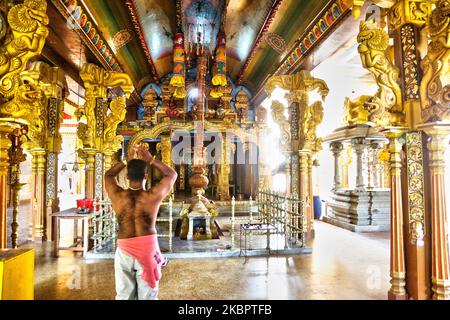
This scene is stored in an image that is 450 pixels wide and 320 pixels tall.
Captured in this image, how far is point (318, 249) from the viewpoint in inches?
253

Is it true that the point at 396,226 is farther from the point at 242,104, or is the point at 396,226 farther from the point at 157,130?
the point at 242,104

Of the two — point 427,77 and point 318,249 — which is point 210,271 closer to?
point 318,249

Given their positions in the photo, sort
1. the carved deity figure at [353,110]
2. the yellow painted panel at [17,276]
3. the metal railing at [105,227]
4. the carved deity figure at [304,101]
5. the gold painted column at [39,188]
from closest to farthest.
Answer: the yellow painted panel at [17,276] < the metal railing at [105,227] < the gold painted column at [39,188] < the carved deity figure at [304,101] < the carved deity figure at [353,110]

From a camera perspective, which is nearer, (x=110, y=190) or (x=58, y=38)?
(x=110, y=190)

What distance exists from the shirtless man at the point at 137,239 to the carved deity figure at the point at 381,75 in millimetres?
2800

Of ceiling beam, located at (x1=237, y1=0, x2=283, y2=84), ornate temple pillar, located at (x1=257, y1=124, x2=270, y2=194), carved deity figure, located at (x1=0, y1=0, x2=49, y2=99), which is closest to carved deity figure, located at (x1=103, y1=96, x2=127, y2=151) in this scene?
carved deity figure, located at (x1=0, y1=0, x2=49, y2=99)

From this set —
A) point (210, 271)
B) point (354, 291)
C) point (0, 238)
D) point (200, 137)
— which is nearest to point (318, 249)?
point (354, 291)

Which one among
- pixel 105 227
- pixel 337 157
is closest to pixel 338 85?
pixel 337 157

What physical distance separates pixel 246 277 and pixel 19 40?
171 inches

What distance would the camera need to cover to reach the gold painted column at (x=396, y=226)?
3.52 metres

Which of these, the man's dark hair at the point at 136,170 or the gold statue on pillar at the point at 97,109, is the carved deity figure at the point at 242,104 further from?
the man's dark hair at the point at 136,170

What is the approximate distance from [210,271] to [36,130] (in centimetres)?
552

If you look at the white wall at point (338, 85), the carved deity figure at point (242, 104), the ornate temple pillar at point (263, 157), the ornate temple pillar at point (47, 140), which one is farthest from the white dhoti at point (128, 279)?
the carved deity figure at point (242, 104)

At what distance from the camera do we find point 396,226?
3584 millimetres
